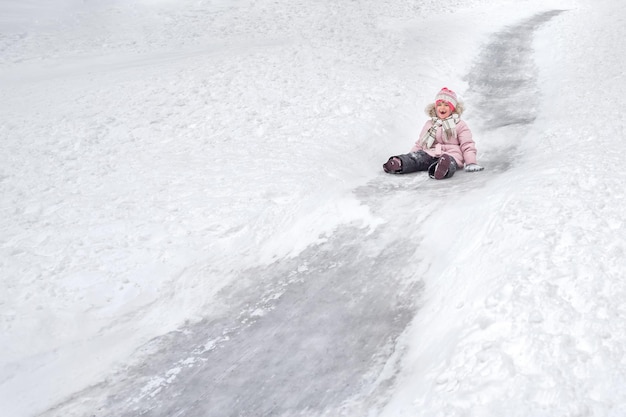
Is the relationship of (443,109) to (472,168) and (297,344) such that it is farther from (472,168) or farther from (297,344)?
(297,344)

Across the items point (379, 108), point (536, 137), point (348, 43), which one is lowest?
point (536, 137)

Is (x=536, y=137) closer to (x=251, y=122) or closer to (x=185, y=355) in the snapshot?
(x=251, y=122)

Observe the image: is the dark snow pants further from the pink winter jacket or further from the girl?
the pink winter jacket

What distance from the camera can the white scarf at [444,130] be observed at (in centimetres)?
769

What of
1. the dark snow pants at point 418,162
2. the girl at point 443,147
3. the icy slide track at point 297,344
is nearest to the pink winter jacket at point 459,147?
the girl at point 443,147

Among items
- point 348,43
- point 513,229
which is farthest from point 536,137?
point 348,43

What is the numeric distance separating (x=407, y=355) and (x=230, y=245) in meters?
2.74

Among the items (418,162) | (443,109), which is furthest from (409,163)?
(443,109)

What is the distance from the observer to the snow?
10.7ft

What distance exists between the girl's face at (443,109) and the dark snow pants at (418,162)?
0.74 metres

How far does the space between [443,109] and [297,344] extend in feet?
16.6

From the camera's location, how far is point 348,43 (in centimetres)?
1474

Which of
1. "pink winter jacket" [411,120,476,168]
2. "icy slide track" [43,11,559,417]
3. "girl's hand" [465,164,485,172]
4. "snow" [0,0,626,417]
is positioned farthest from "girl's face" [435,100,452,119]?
"icy slide track" [43,11,559,417]

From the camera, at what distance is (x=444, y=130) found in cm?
773
